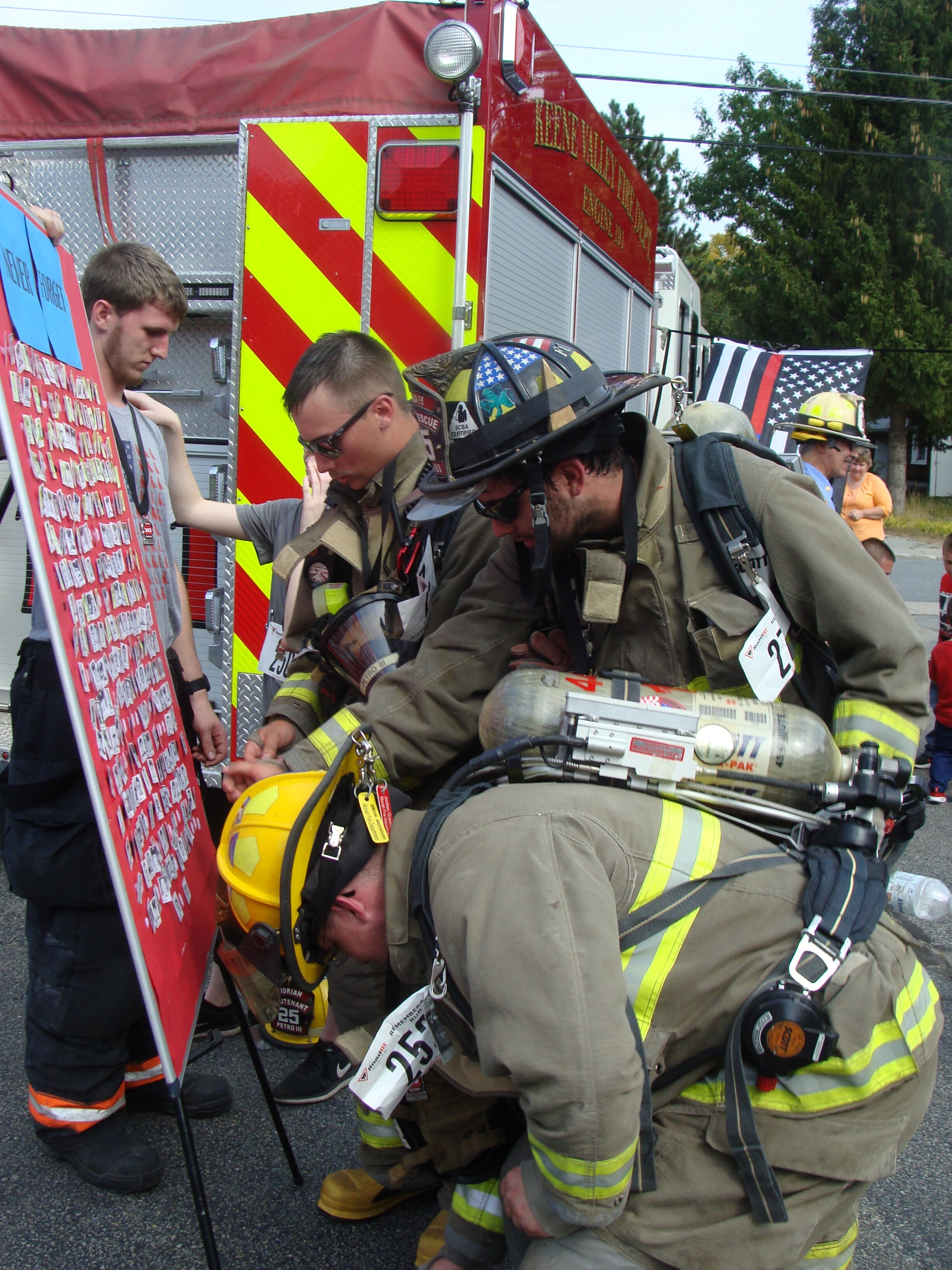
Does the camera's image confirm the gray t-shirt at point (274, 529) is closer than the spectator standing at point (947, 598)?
Yes

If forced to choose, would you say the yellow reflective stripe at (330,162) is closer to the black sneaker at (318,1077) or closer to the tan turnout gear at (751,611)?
the tan turnout gear at (751,611)

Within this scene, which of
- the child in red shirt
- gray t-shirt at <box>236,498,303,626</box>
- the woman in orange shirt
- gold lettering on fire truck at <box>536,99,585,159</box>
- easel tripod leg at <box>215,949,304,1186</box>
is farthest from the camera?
the woman in orange shirt

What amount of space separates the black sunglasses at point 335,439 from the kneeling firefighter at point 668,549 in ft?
1.69

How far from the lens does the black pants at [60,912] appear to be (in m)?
2.29

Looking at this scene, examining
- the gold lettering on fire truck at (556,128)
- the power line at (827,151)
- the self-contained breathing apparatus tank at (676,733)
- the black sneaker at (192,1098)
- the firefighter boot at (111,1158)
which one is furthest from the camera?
the power line at (827,151)

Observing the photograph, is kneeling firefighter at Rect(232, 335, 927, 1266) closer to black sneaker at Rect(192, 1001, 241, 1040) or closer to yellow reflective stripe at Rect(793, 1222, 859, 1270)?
yellow reflective stripe at Rect(793, 1222, 859, 1270)

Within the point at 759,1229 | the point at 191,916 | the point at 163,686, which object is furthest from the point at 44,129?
the point at 759,1229

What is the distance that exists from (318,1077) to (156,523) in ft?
5.40

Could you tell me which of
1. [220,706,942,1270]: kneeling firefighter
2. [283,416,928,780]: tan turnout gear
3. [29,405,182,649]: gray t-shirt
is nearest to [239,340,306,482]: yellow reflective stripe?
[29,405,182,649]: gray t-shirt

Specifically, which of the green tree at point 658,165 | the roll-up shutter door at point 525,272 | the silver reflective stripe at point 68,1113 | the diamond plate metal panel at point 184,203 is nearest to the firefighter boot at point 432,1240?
the silver reflective stripe at point 68,1113

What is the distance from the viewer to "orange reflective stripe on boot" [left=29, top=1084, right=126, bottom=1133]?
230 cm

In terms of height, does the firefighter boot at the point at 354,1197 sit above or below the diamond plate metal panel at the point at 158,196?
below

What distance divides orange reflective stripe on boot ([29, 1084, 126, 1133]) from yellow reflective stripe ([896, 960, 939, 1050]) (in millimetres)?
1864

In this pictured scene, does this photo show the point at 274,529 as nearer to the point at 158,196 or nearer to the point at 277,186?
the point at 277,186
